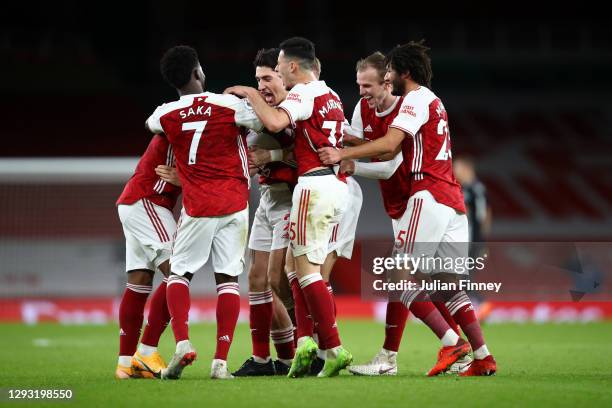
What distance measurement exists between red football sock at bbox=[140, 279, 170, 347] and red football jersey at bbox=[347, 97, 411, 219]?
1.82 metres

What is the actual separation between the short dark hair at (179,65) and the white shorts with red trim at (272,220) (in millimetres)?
1161

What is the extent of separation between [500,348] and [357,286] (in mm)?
8798

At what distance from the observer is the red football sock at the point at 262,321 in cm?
723

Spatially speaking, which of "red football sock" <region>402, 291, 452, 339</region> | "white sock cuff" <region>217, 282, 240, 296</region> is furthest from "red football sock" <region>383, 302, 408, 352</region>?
"white sock cuff" <region>217, 282, 240, 296</region>

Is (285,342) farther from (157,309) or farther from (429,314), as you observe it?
(429,314)

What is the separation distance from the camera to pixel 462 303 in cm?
675

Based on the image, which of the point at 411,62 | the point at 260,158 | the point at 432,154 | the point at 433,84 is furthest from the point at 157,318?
the point at 433,84

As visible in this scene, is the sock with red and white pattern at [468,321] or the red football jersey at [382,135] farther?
the red football jersey at [382,135]

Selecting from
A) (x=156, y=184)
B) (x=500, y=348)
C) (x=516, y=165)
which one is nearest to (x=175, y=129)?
Result: (x=156, y=184)

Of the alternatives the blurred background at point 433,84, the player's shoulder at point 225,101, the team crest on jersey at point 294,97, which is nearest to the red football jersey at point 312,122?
the team crest on jersey at point 294,97

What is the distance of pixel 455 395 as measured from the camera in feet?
17.8

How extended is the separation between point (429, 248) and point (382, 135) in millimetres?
1079

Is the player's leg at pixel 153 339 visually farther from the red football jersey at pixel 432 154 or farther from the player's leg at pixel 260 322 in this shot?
the red football jersey at pixel 432 154

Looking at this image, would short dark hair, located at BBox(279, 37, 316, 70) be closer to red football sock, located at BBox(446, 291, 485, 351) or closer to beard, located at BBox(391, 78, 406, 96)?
beard, located at BBox(391, 78, 406, 96)
